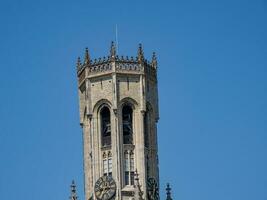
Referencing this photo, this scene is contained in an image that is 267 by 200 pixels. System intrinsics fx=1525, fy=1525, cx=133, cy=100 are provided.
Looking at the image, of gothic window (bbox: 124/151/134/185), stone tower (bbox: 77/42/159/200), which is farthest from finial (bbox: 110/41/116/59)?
gothic window (bbox: 124/151/134/185)

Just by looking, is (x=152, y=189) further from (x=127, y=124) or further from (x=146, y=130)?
(x=127, y=124)

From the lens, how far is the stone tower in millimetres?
124938

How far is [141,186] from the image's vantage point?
409 feet

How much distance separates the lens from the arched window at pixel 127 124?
126312 mm

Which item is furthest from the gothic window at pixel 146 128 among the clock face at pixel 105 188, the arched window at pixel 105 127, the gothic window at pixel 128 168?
the clock face at pixel 105 188

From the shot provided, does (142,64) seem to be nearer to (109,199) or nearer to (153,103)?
(153,103)

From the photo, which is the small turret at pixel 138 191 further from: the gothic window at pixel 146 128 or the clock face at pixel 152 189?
the gothic window at pixel 146 128

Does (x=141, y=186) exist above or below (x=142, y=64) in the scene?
below

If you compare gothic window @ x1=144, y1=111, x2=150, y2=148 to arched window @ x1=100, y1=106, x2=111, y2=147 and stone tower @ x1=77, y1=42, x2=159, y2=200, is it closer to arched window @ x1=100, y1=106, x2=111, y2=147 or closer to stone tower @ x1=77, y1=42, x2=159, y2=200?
stone tower @ x1=77, y1=42, x2=159, y2=200

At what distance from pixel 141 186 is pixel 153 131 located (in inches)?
226

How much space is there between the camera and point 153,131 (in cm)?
12812

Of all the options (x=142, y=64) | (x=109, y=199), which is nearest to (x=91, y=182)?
(x=109, y=199)

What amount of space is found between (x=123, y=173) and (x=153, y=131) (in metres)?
5.24

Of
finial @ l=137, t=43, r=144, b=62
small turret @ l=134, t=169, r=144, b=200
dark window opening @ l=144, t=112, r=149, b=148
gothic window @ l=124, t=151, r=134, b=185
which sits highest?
finial @ l=137, t=43, r=144, b=62
